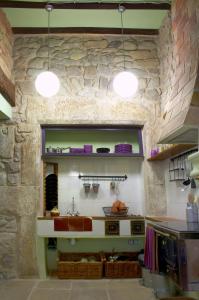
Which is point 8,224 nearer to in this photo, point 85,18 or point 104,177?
point 104,177

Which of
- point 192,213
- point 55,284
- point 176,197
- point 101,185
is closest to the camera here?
point 192,213

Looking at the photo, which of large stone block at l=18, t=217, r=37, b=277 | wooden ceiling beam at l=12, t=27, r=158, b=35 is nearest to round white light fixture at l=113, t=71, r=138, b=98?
wooden ceiling beam at l=12, t=27, r=158, b=35

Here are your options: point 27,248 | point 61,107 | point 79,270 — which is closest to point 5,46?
point 61,107

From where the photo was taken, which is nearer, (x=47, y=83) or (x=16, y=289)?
(x=16, y=289)

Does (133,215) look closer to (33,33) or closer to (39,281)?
(39,281)

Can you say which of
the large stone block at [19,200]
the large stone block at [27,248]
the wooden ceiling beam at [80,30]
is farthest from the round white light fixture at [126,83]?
the large stone block at [27,248]

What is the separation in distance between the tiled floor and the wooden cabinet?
1.66 metres

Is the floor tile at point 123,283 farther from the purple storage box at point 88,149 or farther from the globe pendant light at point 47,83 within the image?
the globe pendant light at point 47,83

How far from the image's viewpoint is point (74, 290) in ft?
11.9

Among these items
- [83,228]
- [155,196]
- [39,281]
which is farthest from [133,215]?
[39,281]

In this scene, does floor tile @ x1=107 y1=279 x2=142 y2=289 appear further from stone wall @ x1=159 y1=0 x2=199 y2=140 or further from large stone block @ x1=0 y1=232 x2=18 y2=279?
stone wall @ x1=159 y1=0 x2=199 y2=140

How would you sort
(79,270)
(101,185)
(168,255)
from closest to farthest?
(168,255) → (79,270) → (101,185)

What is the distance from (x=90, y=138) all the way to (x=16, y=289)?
2263mm

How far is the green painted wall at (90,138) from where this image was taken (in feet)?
15.3
